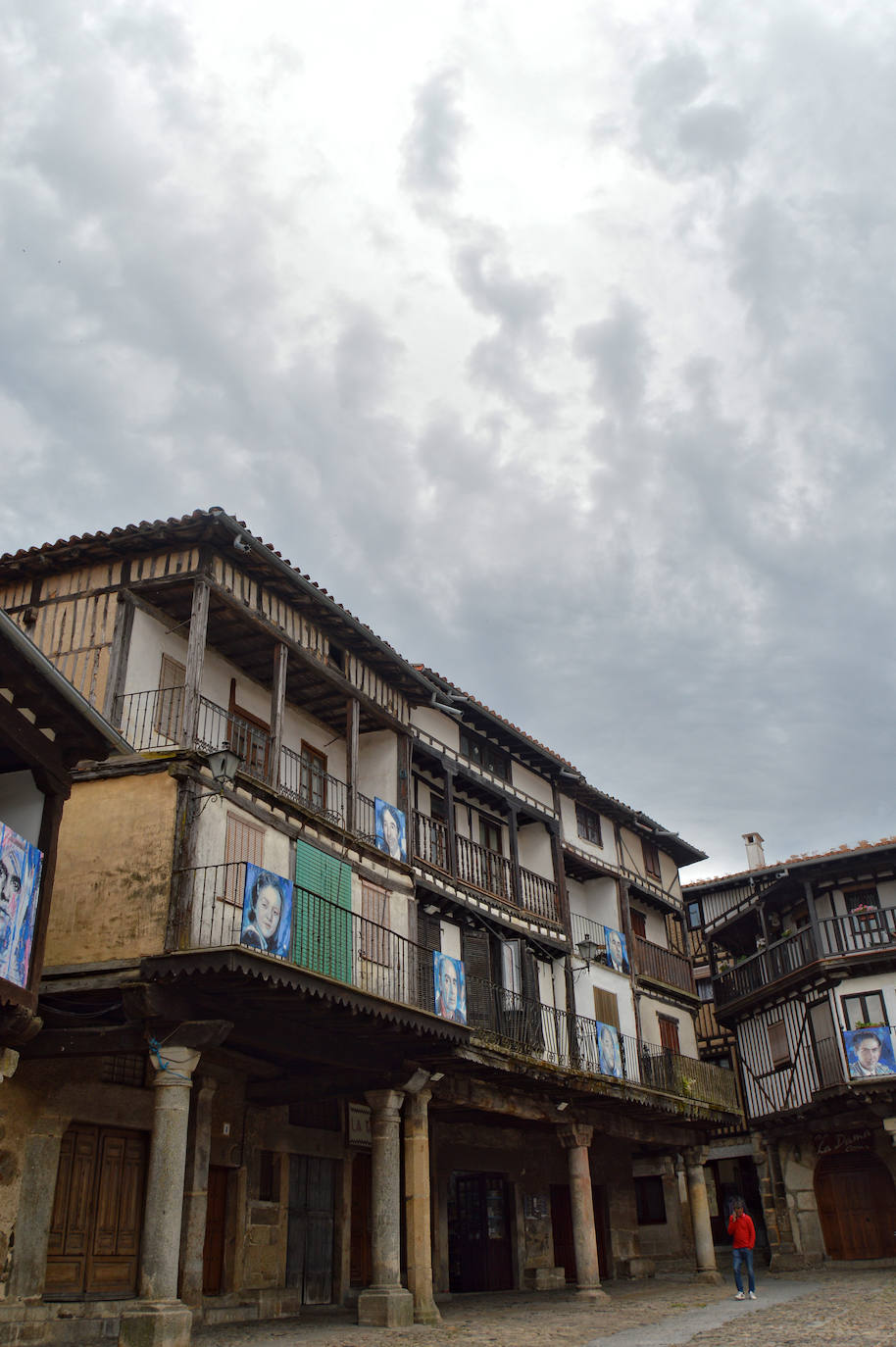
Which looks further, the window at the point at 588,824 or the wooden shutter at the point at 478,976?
the window at the point at 588,824

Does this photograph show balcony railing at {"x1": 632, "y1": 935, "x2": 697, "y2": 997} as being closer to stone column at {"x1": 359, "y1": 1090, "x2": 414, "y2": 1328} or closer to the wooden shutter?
the wooden shutter

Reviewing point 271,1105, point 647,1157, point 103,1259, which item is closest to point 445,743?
point 271,1105

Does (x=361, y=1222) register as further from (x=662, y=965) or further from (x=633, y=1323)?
(x=662, y=965)

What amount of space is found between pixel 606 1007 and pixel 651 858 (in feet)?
21.9

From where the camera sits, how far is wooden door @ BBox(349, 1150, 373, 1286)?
1936cm

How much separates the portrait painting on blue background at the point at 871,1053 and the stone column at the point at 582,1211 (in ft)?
Result: 25.6

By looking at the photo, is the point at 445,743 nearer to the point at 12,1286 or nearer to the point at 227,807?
the point at 227,807

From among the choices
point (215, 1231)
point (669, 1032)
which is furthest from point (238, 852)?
point (669, 1032)

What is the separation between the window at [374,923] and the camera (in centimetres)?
1723

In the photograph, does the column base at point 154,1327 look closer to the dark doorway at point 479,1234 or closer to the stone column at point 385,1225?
the stone column at point 385,1225

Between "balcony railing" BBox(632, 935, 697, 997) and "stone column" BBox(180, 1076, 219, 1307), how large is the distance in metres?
15.3

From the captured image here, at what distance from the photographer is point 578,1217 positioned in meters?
21.5

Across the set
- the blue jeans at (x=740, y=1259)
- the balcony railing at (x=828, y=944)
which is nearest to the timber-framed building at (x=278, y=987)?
the blue jeans at (x=740, y=1259)

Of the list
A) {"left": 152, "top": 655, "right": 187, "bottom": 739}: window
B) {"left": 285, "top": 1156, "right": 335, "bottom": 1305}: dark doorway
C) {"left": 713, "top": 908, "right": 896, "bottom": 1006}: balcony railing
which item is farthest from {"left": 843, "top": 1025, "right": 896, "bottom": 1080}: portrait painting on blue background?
{"left": 152, "top": 655, "right": 187, "bottom": 739}: window
